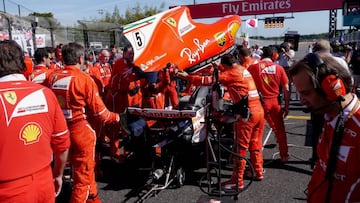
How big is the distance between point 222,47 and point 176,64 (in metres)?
0.73

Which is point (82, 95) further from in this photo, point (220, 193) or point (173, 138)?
point (220, 193)

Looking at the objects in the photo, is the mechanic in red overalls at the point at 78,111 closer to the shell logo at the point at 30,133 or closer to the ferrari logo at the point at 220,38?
the shell logo at the point at 30,133

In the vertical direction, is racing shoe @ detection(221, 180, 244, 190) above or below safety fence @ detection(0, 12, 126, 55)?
below

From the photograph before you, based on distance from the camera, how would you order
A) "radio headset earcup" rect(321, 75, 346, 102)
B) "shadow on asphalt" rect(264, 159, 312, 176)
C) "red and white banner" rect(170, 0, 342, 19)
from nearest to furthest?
"radio headset earcup" rect(321, 75, 346, 102) → "shadow on asphalt" rect(264, 159, 312, 176) → "red and white banner" rect(170, 0, 342, 19)

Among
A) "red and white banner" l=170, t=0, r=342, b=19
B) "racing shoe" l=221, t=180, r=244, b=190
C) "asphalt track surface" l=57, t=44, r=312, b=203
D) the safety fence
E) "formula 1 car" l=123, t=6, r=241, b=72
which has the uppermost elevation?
"red and white banner" l=170, t=0, r=342, b=19

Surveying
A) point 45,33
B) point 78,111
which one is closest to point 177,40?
point 78,111

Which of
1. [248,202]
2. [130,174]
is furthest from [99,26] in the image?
[248,202]

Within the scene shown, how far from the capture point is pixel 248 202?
441 centimetres

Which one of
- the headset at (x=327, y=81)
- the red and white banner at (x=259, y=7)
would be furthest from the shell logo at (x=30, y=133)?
the red and white banner at (x=259, y=7)

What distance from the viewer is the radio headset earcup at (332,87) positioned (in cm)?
163

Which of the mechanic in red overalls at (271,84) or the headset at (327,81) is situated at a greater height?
the headset at (327,81)

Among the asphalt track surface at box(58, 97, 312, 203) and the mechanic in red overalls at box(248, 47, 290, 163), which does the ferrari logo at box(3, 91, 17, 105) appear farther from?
the mechanic in red overalls at box(248, 47, 290, 163)

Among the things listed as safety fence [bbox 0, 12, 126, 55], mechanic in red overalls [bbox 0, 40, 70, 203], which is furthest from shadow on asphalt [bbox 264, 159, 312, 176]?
safety fence [bbox 0, 12, 126, 55]

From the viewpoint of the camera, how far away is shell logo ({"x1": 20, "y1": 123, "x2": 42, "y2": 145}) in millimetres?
2248
